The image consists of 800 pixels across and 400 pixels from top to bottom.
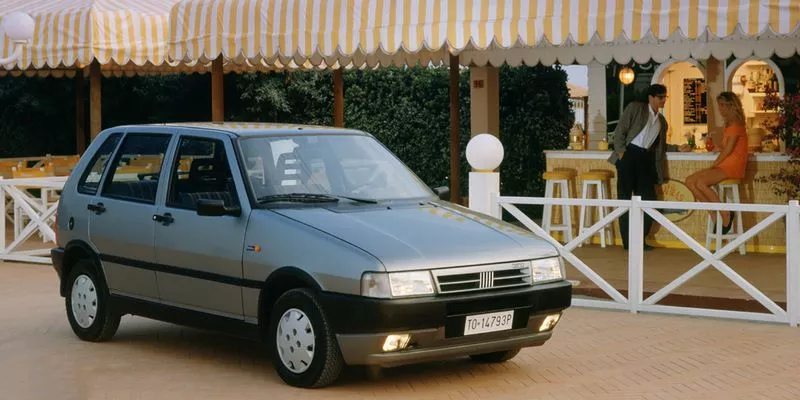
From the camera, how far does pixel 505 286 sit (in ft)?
26.5

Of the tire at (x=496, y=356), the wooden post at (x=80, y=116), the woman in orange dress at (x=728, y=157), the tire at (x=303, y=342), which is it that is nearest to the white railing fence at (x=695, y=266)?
the tire at (x=496, y=356)

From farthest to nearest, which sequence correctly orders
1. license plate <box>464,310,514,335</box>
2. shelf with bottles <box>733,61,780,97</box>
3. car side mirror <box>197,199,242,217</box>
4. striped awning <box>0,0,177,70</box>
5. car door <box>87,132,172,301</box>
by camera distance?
shelf with bottles <box>733,61,780,97</box> → striped awning <box>0,0,177,70</box> → car door <box>87,132,172,301</box> → car side mirror <box>197,199,242,217</box> → license plate <box>464,310,514,335</box>

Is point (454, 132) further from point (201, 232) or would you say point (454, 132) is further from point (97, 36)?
point (201, 232)

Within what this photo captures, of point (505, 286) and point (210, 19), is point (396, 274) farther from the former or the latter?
point (210, 19)

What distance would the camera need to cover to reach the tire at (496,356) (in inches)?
348

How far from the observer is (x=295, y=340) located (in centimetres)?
803

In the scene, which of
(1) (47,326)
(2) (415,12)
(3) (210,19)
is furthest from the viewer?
(3) (210,19)

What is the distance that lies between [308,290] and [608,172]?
9626mm

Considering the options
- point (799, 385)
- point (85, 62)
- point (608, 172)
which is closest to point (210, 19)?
point (85, 62)

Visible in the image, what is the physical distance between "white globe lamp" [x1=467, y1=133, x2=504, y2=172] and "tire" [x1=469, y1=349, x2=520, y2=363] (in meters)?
3.38

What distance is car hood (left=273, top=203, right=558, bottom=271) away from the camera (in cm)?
781

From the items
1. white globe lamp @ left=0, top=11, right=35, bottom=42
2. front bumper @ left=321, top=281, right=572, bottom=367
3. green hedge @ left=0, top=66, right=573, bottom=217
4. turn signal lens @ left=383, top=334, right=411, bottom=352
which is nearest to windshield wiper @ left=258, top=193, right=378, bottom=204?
front bumper @ left=321, top=281, right=572, bottom=367

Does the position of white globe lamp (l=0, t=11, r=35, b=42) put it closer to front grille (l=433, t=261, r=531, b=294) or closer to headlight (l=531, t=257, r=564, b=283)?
headlight (l=531, t=257, r=564, b=283)

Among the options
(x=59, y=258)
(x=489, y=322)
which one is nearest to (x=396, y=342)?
(x=489, y=322)
